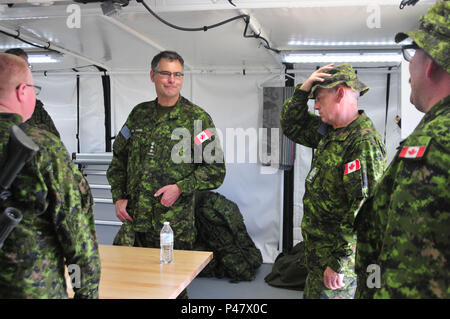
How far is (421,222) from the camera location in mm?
894

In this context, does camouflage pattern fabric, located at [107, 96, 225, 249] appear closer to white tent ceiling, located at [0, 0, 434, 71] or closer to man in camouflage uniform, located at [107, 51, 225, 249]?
man in camouflage uniform, located at [107, 51, 225, 249]

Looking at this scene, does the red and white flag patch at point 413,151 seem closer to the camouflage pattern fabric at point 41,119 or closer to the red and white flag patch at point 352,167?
the red and white flag patch at point 352,167

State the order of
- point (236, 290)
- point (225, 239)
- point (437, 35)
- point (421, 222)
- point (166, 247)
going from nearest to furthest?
point (421, 222), point (437, 35), point (166, 247), point (236, 290), point (225, 239)

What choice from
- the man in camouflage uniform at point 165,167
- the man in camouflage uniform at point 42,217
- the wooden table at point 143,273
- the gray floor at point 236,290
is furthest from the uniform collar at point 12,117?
the gray floor at point 236,290

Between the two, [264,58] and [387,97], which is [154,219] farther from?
[387,97]

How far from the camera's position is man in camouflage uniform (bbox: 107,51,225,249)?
248 centimetres

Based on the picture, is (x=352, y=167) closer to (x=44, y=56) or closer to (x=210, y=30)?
(x=210, y=30)

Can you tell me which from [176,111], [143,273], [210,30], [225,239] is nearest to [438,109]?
[143,273]

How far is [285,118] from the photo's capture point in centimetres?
252

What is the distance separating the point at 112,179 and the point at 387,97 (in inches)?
137

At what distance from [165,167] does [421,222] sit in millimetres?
1825

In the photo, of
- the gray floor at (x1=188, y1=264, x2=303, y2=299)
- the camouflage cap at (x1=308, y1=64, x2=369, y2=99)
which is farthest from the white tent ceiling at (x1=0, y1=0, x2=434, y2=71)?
the gray floor at (x1=188, y1=264, x2=303, y2=299)

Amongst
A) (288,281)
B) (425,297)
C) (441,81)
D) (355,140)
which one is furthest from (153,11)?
(288,281)

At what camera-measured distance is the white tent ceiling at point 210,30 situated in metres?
2.59
